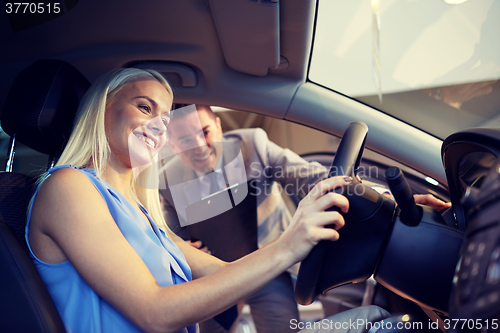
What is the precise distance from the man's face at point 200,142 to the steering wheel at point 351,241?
0.99 metres

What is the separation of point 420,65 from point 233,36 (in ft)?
2.14

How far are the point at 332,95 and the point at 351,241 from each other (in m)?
0.67

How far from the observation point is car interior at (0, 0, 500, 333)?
2.08 feet

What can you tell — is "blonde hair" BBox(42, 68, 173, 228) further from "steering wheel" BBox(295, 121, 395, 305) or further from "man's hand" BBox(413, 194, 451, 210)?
"man's hand" BBox(413, 194, 451, 210)

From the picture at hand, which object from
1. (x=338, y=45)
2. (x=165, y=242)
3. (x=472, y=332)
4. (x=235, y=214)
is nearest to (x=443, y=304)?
(x=472, y=332)

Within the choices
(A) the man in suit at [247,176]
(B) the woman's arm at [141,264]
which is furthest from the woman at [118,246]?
(A) the man in suit at [247,176]

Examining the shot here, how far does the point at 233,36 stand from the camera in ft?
3.30

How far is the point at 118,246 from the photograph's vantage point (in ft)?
2.03

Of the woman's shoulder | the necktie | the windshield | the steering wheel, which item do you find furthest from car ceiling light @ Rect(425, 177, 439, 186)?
the woman's shoulder

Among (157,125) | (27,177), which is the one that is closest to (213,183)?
(157,125)

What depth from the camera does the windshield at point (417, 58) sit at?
0.95 metres

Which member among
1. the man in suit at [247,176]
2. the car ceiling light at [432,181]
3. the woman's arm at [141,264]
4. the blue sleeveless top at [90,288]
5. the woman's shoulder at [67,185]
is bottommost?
the man in suit at [247,176]

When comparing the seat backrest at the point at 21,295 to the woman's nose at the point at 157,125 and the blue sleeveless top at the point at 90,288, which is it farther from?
the woman's nose at the point at 157,125

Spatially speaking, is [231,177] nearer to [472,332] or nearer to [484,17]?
[484,17]
